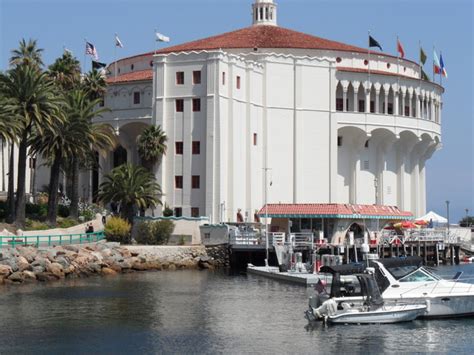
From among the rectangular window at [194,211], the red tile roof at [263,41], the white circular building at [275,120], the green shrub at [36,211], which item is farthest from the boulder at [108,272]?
the red tile roof at [263,41]

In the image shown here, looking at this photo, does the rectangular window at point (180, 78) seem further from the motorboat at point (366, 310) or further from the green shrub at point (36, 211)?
the motorboat at point (366, 310)

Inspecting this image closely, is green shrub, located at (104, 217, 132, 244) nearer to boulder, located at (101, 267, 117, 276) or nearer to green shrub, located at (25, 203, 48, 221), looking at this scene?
green shrub, located at (25, 203, 48, 221)

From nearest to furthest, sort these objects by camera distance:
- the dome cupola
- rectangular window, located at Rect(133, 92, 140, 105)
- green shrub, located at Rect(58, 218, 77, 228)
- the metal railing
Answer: the metal railing, green shrub, located at Rect(58, 218, 77, 228), rectangular window, located at Rect(133, 92, 140, 105), the dome cupola

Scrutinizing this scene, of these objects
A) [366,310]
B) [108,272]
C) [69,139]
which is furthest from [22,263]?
[366,310]

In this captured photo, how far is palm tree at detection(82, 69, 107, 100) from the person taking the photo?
296 feet

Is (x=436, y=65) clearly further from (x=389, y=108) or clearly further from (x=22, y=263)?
(x=22, y=263)

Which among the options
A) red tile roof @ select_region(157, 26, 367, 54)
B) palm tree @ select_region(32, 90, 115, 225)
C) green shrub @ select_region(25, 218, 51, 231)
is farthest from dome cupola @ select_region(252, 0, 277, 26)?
green shrub @ select_region(25, 218, 51, 231)

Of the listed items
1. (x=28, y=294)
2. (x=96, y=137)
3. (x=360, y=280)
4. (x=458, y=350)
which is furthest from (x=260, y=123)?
(x=458, y=350)

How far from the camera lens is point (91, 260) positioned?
69062mm

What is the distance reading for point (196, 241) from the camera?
81.6 m

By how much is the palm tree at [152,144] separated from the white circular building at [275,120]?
886 mm

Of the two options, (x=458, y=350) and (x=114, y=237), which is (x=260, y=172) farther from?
(x=458, y=350)

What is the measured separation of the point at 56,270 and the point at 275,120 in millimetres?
33811

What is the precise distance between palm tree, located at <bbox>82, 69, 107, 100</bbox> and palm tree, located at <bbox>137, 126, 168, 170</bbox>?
291 inches
